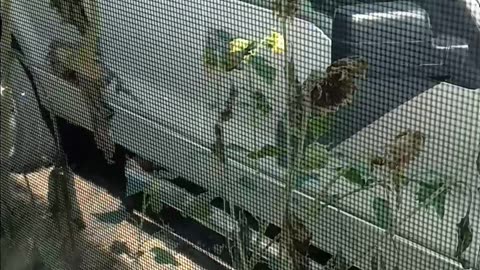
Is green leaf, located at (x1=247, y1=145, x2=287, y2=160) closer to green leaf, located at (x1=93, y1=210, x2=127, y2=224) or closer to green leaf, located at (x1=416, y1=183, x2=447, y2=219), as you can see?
green leaf, located at (x1=416, y1=183, x2=447, y2=219)

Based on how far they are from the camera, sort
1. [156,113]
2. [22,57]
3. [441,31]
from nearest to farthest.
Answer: [441,31]
[156,113]
[22,57]

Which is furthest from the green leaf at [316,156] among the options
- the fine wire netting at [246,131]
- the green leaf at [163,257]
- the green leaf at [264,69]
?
the green leaf at [163,257]

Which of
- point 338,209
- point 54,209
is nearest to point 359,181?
point 338,209

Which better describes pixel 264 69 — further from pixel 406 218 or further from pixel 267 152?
pixel 406 218

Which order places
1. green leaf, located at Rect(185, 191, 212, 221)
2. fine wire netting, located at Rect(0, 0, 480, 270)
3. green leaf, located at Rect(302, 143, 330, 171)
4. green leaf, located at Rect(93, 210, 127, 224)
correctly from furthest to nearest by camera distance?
1. green leaf, located at Rect(93, 210, 127, 224)
2. green leaf, located at Rect(185, 191, 212, 221)
3. green leaf, located at Rect(302, 143, 330, 171)
4. fine wire netting, located at Rect(0, 0, 480, 270)

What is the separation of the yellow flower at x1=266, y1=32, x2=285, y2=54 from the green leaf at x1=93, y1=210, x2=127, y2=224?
19.8 inches

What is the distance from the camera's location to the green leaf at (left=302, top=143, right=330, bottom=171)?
1.13m

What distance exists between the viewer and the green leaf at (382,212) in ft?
3.56

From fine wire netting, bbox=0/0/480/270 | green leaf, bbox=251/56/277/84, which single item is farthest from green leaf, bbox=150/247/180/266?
green leaf, bbox=251/56/277/84

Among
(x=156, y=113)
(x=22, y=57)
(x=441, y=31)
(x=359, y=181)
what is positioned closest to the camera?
(x=441, y=31)

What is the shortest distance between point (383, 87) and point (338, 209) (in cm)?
21

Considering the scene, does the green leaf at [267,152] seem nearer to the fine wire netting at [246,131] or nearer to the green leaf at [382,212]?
the fine wire netting at [246,131]

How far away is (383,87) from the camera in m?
1.05

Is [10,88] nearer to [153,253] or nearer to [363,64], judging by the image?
[153,253]
